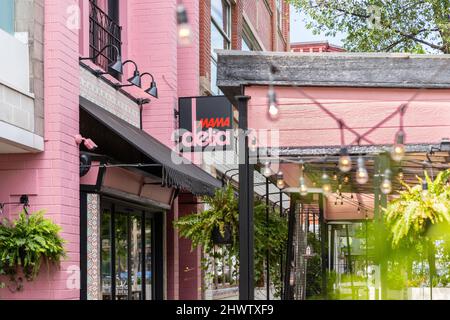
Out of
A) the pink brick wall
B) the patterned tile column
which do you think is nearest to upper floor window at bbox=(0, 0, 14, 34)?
the pink brick wall

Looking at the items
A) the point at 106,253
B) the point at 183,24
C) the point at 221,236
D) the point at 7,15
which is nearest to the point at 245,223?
the point at 183,24

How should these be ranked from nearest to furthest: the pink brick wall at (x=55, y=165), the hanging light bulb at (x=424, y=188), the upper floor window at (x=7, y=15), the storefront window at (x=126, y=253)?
the hanging light bulb at (x=424, y=188) → the upper floor window at (x=7, y=15) → the pink brick wall at (x=55, y=165) → the storefront window at (x=126, y=253)

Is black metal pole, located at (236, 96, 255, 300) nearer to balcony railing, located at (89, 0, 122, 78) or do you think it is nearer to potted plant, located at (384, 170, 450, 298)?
potted plant, located at (384, 170, 450, 298)

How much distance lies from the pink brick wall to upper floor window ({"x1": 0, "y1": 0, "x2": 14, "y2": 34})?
547mm

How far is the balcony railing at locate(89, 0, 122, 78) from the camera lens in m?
14.1

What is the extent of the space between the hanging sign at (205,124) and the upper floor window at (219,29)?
3.80 meters

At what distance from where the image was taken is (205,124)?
16219mm

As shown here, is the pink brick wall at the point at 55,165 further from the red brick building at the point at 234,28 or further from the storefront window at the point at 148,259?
the red brick building at the point at 234,28

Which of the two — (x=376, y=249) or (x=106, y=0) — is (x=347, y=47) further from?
(x=376, y=249)

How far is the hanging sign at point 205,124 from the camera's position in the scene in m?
16.0

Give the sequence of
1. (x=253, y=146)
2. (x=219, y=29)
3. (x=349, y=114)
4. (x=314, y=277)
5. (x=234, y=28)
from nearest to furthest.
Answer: (x=253, y=146) < (x=349, y=114) < (x=314, y=277) < (x=219, y=29) < (x=234, y=28)

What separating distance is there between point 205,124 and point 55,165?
17.4 feet

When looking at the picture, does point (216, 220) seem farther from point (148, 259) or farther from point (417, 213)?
point (148, 259)

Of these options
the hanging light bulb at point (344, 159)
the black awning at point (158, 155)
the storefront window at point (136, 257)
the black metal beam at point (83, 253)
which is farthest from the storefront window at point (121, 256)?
the hanging light bulb at point (344, 159)
